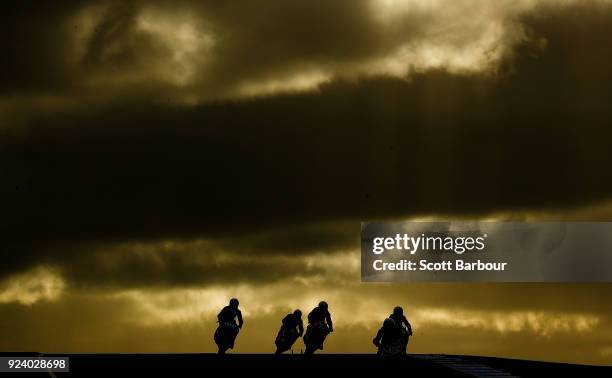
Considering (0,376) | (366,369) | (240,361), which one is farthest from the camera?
(240,361)

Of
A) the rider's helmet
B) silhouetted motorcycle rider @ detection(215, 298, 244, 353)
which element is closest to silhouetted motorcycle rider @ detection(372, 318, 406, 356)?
the rider's helmet

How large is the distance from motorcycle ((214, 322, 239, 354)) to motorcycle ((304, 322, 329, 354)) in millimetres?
2701

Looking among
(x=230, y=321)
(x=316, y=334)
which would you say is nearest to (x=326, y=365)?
(x=316, y=334)

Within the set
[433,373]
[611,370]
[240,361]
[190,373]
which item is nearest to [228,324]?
[240,361]

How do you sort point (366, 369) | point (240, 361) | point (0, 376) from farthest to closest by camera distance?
1. point (240, 361)
2. point (366, 369)
3. point (0, 376)

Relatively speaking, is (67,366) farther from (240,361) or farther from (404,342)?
(404,342)

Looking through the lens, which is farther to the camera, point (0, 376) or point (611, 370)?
point (611, 370)

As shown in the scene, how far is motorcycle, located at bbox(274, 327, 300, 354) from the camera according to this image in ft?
181

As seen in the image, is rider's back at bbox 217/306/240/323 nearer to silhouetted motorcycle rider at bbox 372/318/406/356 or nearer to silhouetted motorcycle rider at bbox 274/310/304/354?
silhouetted motorcycle rider at bbox 274/310/304/354

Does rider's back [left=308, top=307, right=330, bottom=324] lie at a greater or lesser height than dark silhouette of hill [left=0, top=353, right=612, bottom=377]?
greater

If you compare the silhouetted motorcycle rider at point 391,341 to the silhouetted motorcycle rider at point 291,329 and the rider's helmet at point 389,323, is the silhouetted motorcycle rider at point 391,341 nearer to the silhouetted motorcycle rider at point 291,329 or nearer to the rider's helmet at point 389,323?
the rider's helmet at point 389,323

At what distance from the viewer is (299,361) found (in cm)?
5459

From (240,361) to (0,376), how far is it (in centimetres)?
1009

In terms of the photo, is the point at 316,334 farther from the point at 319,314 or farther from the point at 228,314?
the point at 228,314
